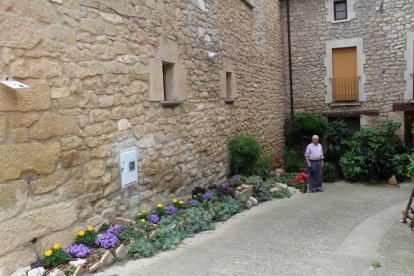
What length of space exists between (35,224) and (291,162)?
8.60 meters

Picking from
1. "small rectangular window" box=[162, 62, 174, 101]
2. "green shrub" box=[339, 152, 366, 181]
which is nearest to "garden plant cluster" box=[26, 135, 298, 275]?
"small rectangular window" box=[162, 62, 174, 101]

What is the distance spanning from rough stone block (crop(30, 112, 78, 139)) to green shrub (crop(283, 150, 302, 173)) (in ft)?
26.1

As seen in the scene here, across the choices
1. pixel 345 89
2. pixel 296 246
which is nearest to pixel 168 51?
pixel 296 246

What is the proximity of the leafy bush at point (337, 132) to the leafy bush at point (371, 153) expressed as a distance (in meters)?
0.57

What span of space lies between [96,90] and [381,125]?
32.3ft

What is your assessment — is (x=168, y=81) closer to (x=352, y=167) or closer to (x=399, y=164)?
(x=352, y=167)

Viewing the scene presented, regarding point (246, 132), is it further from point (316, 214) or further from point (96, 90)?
point (96, 90)

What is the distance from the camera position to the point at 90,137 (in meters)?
3.97

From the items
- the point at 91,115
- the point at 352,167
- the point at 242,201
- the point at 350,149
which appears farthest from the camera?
the point at 350,149

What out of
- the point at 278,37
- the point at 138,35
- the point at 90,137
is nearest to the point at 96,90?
the point at 90,137

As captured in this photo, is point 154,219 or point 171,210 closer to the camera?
point 154,219

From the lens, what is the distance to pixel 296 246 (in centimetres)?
439

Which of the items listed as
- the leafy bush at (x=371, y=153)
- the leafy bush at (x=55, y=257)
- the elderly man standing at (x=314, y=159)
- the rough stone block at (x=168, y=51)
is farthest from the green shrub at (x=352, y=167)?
the leafy bush at (x=55, y=257)

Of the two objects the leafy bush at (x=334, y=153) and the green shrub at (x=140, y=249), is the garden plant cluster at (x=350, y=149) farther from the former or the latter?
the green shrub at (x=140, y=249)
